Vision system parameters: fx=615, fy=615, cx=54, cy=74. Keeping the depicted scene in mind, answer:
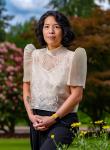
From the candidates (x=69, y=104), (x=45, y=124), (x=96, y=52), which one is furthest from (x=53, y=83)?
(x=96, y=52)

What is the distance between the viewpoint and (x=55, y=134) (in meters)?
4.32

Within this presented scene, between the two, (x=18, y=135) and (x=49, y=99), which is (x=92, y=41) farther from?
(x=49, y=99)

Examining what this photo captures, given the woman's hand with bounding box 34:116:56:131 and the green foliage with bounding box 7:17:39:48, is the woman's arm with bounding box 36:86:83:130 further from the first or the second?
the green foliage with bounding box 7:17:39:48

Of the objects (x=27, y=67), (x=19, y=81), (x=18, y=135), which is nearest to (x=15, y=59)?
(x=19, y=81)

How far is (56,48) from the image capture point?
461 centimetres

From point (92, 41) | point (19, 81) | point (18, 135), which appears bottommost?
point (18, 135)

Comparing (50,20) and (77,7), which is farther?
(77,7)

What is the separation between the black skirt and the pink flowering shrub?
21.8 meters

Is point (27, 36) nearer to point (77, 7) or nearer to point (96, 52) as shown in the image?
point (96, 52)

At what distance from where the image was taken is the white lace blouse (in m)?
4.45

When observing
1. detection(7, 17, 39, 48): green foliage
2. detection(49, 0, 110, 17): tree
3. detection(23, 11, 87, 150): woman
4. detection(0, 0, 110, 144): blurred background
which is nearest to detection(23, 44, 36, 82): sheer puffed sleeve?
detection(23, 11, 87, 150): woman

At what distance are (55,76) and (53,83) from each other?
0.19 feet

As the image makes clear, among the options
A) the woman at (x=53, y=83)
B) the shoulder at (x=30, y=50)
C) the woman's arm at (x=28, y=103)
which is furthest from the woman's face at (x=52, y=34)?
the woman's arm at (x=28, y=103)

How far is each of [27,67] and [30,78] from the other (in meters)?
0.10
